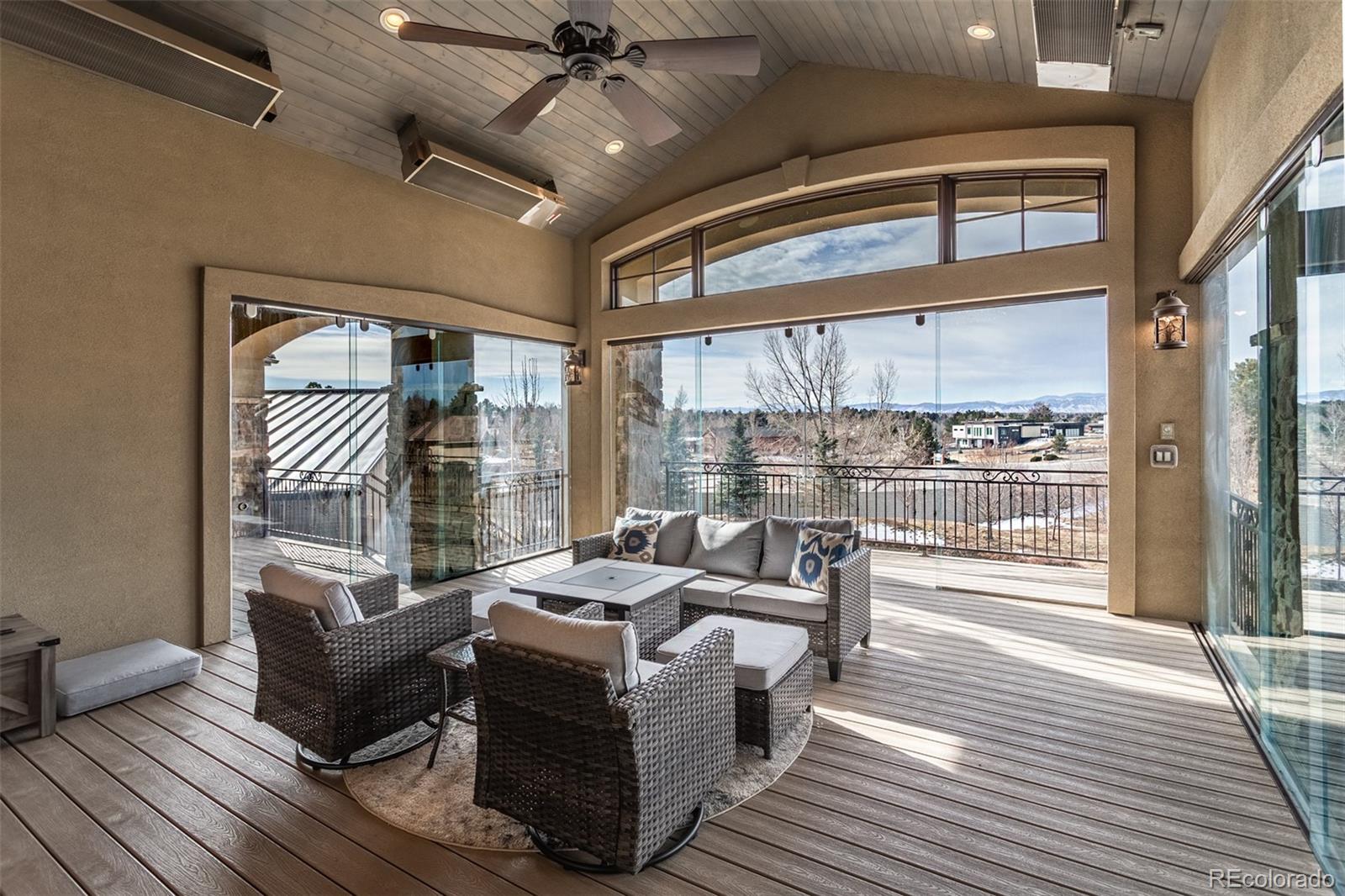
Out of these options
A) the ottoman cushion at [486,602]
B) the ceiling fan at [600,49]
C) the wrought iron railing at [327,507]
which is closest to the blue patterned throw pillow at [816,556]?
the ottoman cushion at [486,602]

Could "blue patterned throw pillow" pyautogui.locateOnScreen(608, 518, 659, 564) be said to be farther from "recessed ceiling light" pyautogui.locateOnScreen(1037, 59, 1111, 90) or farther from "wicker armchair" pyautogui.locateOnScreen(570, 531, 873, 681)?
"recessed ceiling light" pyautogui.locateOnScreen(1037, 59, 1111, 90)

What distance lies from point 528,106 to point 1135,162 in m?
4.50

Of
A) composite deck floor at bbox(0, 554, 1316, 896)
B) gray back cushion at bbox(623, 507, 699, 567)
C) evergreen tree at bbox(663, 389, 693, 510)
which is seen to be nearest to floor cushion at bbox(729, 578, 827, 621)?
composite deck floor at bbox(0, 554, 1316, 896)

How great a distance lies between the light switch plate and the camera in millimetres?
4887

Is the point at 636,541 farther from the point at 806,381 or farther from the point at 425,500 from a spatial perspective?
the point at 806,381

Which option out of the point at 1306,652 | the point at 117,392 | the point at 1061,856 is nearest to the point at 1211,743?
the point at 1306,652

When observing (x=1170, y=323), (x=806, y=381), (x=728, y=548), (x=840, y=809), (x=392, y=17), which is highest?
(x=392, y=17)

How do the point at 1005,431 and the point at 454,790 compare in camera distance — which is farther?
the point at 1005,431

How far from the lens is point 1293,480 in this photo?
108 inches

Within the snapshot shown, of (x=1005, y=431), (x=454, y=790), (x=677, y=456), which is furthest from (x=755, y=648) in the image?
(x=677, y=456)

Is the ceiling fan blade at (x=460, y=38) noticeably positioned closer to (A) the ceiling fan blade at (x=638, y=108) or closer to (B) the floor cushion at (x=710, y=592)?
(A) the ceiling fan blade at (x=638, y=108)

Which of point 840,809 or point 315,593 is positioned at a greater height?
point 315,593

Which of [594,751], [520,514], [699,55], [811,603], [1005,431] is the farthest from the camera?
[520,514]

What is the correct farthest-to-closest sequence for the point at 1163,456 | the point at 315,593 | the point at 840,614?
Result: the point at 1163,456 < the point at 840,614 < the point at 315,593
